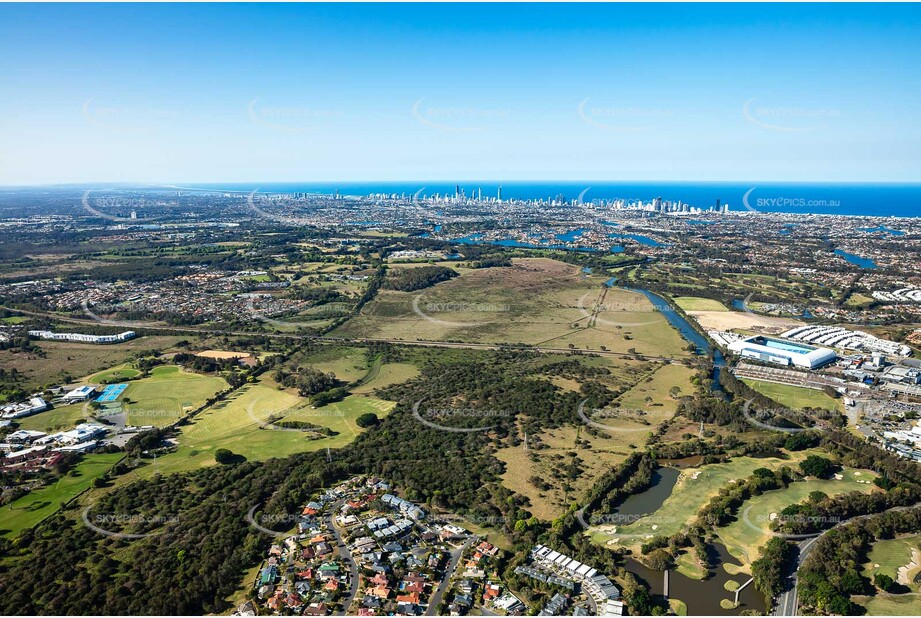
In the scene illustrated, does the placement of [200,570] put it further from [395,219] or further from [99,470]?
[395,219]

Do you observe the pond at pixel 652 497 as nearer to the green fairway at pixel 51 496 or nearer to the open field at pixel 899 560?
the open field at pixel 899 560

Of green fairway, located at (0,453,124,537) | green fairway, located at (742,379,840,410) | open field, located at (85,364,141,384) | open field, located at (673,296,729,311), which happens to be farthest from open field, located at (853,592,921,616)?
open field, located at (85,364,141,384)

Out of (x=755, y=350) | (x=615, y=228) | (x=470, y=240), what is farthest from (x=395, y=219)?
(x=755, y=350)

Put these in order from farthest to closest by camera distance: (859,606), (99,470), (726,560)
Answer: (99,470), (726,560), (859,606)

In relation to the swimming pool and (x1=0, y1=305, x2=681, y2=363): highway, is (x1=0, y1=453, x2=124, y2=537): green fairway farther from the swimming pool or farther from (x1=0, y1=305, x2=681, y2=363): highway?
the swimming pool

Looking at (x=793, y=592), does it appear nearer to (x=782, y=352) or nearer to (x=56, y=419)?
(x=782, y=352)

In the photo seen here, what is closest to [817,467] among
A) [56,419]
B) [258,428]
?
[258,428]
